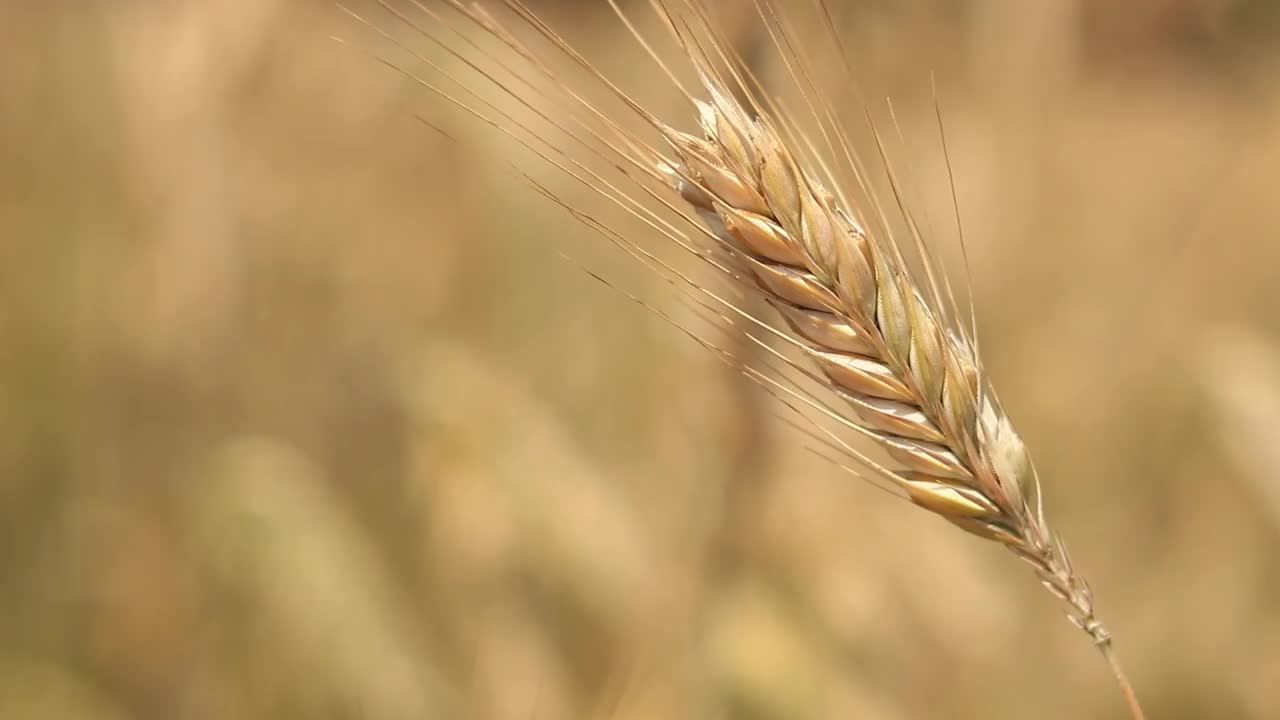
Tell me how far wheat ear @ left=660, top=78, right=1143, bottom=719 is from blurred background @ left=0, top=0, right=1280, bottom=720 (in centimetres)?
21

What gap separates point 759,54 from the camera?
1.91ft

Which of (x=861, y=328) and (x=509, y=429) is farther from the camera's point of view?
(x=509, y=429)

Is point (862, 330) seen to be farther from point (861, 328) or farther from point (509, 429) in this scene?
point (509, 429)

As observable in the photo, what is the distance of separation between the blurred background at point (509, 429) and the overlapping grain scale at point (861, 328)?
8.1 inches

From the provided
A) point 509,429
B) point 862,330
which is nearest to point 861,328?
point 862,330

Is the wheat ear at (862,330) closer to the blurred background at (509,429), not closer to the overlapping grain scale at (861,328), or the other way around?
the overlapping grain scale at (861,328)

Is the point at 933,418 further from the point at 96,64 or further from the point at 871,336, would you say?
the point at 96,64

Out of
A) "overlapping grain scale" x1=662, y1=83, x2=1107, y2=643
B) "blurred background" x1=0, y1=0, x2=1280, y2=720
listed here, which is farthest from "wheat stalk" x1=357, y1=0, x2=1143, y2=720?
"blurred background" x1=0, y1=0, x2=1280, y2=720

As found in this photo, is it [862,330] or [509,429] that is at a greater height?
[862,330]

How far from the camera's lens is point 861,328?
35cm

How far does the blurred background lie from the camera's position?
0.70 m

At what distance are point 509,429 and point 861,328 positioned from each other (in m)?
0.53

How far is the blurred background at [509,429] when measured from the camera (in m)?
0.70

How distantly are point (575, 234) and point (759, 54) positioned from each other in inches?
25.0
